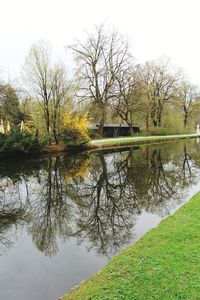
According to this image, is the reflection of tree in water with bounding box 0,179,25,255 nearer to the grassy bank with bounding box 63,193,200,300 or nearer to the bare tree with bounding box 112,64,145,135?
the grassy bank with bounding box 63,193,200,300

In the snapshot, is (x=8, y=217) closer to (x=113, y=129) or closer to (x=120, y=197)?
(x=120, y=197)

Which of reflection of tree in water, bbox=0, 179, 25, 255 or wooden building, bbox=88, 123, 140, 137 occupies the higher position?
wooden building, bbox=88, 123, 140, 137

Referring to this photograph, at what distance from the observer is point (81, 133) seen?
21422 millimetres

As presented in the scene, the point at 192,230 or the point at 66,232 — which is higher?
the point at 192,230

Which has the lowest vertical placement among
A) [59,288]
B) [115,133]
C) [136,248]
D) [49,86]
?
[59,288]

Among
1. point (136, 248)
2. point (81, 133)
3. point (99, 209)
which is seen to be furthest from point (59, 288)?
point (81, 133)

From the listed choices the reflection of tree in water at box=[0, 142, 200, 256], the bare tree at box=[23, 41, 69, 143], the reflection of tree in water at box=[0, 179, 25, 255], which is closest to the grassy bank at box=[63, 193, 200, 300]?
the reflection of tree in water at box=[0, 142, 200, 256]

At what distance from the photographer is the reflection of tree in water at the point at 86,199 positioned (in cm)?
605

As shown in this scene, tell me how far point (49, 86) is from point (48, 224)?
54.0 ft

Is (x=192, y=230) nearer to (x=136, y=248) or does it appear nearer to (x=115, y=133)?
(x=136, y=248)

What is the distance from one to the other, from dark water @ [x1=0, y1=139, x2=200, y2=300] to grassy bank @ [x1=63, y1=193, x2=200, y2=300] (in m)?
0.68

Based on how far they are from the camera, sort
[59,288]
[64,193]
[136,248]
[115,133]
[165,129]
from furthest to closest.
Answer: [165,129]
[115,133]
[64,193]
[136,248]
[59,288]

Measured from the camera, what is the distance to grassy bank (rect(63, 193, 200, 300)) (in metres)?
3.22

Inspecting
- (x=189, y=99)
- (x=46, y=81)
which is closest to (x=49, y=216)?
(x=46, y=81)
